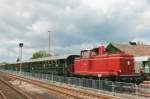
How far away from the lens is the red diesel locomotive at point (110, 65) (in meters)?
27.7

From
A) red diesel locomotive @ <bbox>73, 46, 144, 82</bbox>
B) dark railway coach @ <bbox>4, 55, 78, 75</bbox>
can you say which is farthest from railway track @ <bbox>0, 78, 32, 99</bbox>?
dark railway coach @ <bbox>4, 55, 78, 75</bbox>

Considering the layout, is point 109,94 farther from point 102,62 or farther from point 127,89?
point 102,62

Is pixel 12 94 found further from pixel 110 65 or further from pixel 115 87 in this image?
pixel 115 87

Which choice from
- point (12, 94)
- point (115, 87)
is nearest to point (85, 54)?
point (12, 94)

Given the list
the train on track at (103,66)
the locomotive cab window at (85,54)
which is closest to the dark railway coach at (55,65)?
the train on track at (103,66)

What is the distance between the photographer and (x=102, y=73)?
29625mm

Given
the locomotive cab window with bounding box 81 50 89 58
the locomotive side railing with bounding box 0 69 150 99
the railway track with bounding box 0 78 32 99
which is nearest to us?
the locomotive side railing with bounding box 0 69 150 99

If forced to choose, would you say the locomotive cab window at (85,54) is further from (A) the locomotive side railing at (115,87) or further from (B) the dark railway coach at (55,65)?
(B) the dark railway coach at (55,65)

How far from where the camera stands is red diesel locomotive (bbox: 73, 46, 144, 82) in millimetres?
27675

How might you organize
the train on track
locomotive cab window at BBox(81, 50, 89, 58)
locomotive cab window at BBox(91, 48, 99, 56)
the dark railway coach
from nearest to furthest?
the train on track < locomotive cab window at BBox(91, 48, 99, 56) < locomotive cab window at BBox(81, 50, 89, 58) < the dark railway coach

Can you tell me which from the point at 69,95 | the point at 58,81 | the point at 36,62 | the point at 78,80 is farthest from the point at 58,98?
the point at 36,62

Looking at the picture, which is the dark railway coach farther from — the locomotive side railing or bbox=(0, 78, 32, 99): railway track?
bbox=(0, 78, 32, 99): railway track

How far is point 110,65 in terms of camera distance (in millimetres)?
28609

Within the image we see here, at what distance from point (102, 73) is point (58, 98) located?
16.7ft
